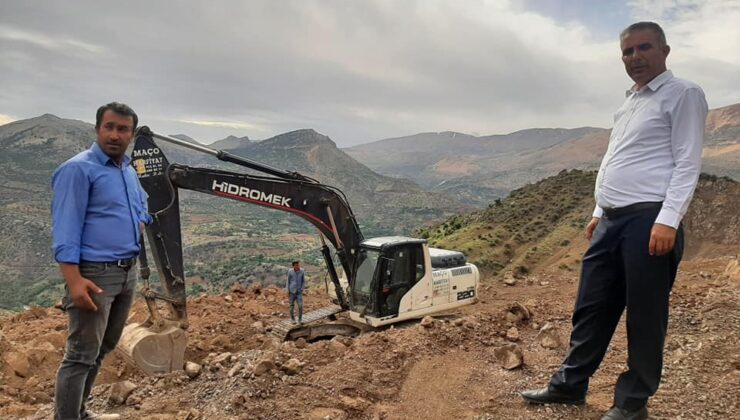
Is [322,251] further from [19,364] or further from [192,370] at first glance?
[19,364]

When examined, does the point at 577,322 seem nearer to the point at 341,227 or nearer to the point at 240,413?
the point at 240,413

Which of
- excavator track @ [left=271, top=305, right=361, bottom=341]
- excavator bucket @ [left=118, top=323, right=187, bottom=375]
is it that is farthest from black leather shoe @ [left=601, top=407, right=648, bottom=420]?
excavator track @ [left=271, top=305, right=361, bottom=341]

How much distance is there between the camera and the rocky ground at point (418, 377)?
3.71 meters

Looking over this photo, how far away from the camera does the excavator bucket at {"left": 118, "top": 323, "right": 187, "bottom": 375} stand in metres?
5.34

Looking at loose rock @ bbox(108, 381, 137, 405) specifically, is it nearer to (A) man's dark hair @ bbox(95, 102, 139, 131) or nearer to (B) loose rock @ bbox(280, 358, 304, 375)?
(B) loose rock @ bbox(280, 358, 304, 375)

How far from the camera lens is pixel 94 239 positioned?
3041 millimetres

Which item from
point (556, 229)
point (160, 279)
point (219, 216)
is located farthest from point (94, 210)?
point (219, 216)

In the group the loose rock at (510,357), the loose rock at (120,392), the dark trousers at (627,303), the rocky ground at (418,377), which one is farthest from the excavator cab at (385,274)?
the dark trousers at (627,303)

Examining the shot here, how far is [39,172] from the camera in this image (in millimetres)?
85938

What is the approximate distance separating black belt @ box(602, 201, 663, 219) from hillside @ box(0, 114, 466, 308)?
1303 centimetres

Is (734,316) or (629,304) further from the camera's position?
(734,316)

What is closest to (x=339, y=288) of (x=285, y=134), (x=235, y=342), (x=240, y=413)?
(x=235, y=342)

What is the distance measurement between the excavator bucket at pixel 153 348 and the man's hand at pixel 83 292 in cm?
261

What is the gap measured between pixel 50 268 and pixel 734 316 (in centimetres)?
5619
